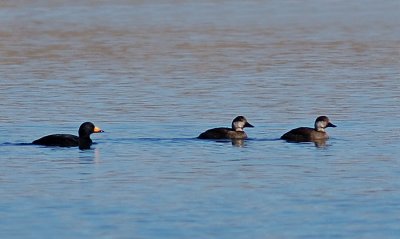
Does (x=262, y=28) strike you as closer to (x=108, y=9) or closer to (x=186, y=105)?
(x=108, y=9)

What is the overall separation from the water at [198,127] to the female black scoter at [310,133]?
229mm

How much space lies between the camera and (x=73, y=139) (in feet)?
68.4

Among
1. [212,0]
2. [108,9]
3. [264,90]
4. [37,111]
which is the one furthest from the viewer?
[212,0]

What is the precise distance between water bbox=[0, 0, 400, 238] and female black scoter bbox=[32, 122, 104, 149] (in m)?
0.20

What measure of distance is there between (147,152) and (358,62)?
1470cm

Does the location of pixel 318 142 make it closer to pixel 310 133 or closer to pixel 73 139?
pixel 310 133

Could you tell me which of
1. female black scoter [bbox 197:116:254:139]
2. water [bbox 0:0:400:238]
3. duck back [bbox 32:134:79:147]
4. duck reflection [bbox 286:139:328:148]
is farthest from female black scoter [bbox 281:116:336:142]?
duck back [bbox 32:134:79:147]

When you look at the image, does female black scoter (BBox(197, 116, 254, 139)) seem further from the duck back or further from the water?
the duck back

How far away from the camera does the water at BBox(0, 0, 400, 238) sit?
1507cm

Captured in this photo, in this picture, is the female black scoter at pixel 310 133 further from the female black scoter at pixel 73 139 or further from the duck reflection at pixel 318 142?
the female black scoter at pixel 73 139

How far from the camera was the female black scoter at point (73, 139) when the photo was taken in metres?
20.4

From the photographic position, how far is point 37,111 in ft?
81.7

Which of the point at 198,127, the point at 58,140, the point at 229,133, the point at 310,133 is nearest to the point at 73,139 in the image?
the point at 58,140

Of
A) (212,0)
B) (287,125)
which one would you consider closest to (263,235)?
(287,125)
